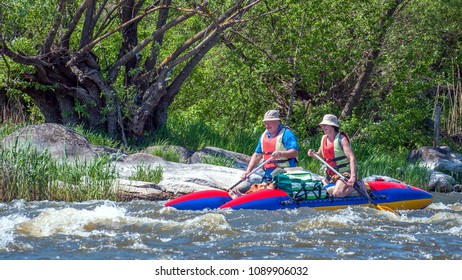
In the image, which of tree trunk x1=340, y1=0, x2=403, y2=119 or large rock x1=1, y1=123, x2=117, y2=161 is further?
tree trunk x1=340, y1=0, x2=403, y2=119

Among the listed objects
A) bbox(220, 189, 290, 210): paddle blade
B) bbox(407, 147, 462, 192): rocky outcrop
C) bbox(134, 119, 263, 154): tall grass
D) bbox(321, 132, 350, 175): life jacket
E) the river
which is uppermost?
bbox(321, 132, 350, 175): life jacket

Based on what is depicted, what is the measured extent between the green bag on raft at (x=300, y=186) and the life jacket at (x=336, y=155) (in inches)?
15.2

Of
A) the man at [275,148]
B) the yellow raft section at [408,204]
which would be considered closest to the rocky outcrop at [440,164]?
the yellow raft section at [408,204]

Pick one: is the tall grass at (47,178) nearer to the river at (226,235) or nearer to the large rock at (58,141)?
the river at (226,235)

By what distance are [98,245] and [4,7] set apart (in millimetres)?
6632

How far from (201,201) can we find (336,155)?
78.0 inches

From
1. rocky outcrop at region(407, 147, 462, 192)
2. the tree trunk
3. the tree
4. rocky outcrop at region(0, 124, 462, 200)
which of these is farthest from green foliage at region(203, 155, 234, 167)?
the tree trunk

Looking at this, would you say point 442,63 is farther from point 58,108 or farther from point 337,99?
point 58,108

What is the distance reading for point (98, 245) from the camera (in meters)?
8.35

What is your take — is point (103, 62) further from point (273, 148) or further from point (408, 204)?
point (408, 204)

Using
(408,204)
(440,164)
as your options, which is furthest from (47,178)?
(440,164)

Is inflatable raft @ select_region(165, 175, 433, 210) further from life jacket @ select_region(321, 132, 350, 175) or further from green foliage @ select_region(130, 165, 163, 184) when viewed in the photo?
green foliage @ select_region(130, 165, 163, 184)

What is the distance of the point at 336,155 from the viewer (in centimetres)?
1127

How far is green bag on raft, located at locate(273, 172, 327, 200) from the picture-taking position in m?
11.1
